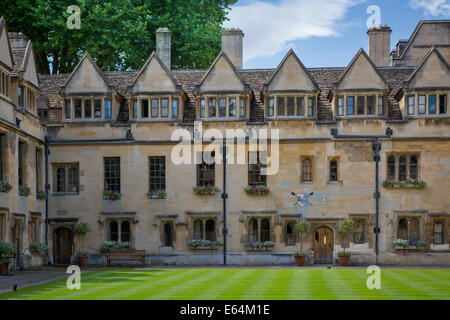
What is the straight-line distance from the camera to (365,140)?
33.0 meters

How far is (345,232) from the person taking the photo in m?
32.3

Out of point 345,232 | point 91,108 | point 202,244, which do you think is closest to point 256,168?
point 202,244

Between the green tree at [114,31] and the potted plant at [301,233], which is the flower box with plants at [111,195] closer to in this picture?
the potted plant at [301,233]

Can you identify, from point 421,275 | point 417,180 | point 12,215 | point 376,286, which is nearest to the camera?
point 376,286

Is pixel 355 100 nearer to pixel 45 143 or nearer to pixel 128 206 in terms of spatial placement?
pixel 128 206

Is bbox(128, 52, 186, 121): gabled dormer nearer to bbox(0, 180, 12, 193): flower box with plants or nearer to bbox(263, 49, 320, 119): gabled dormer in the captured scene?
bbox(263, 49, 320, 119): gabled dormer

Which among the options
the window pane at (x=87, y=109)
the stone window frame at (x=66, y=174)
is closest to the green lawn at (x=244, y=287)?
the stone window frame at (x=66, y=174)

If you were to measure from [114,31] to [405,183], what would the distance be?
19741 millimetres

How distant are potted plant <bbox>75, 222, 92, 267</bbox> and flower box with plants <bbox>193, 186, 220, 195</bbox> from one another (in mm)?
5303

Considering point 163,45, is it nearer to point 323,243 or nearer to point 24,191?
point 24,191

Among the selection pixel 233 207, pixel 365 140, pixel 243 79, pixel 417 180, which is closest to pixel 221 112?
pixel 243 79

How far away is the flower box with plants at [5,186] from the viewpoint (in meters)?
27.5

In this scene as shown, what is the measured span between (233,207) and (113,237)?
5835 mm

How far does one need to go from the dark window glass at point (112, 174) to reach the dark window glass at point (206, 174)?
12.6 ft
